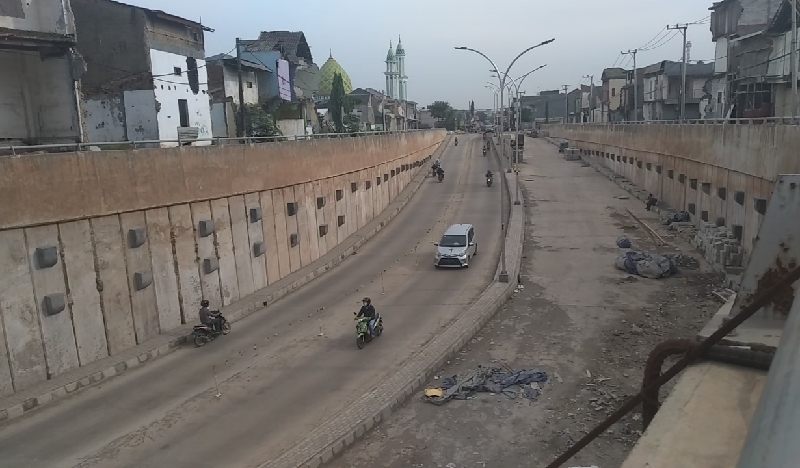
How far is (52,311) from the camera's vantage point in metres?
14.7

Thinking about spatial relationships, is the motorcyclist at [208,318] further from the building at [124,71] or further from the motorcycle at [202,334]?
the building at [124,71]

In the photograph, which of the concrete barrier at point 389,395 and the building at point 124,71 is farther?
the building at point 124,71

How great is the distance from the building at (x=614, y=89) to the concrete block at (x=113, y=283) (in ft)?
275

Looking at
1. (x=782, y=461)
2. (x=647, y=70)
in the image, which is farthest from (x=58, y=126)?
(x=647, y=70)

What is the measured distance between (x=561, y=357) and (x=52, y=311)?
12972 millimetres

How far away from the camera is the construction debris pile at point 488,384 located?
13.6 meters

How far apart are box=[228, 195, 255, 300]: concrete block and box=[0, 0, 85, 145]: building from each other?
30.5 feet

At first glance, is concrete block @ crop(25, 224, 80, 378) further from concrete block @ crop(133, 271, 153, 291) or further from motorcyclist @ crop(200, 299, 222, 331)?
motorcyclist @ crop(200, 299, 222, 331)

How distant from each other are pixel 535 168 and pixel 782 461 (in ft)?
206

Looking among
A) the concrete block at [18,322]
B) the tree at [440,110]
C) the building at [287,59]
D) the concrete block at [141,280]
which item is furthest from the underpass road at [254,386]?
the tree at [440,110]

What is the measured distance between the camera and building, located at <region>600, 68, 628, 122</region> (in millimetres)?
89956

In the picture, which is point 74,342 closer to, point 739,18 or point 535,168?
point 535,168

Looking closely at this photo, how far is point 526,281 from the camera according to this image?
76.6ft

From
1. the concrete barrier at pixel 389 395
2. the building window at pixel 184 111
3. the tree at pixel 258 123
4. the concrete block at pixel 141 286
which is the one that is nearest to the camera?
the concrete barrier at pixel 389 395
